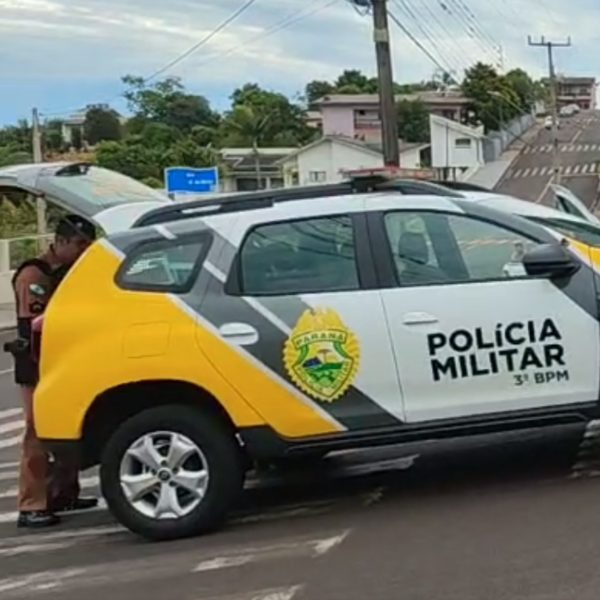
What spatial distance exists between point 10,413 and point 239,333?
6.27m

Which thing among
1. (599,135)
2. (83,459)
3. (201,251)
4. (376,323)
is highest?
(599,135)

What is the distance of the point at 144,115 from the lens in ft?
280

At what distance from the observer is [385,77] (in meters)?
26.8

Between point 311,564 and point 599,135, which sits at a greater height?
point 599,135

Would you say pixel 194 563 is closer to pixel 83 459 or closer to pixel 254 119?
pixel 83 459

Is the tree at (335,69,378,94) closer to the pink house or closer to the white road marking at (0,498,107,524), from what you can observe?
the pink house

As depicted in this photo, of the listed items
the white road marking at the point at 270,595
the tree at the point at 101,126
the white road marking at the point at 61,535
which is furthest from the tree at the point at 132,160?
the white road marking at the point at 270,595

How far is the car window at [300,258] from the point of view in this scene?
6316mm

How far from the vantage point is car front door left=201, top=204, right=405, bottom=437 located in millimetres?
6160

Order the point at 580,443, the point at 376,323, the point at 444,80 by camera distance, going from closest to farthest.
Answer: the point at 376,323 → the point at 580,443 → the point at 444,80

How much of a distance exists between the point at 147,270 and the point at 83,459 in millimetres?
1094

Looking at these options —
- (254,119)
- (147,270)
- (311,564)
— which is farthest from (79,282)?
(254,119)

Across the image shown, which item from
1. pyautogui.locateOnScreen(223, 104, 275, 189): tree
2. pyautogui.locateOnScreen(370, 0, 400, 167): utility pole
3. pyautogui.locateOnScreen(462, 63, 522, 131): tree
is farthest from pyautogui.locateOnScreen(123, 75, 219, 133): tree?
pyautogui.locateOnScreen(370, 0, 400, 167): utility pole

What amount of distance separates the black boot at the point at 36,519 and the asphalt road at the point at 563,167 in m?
55.8
